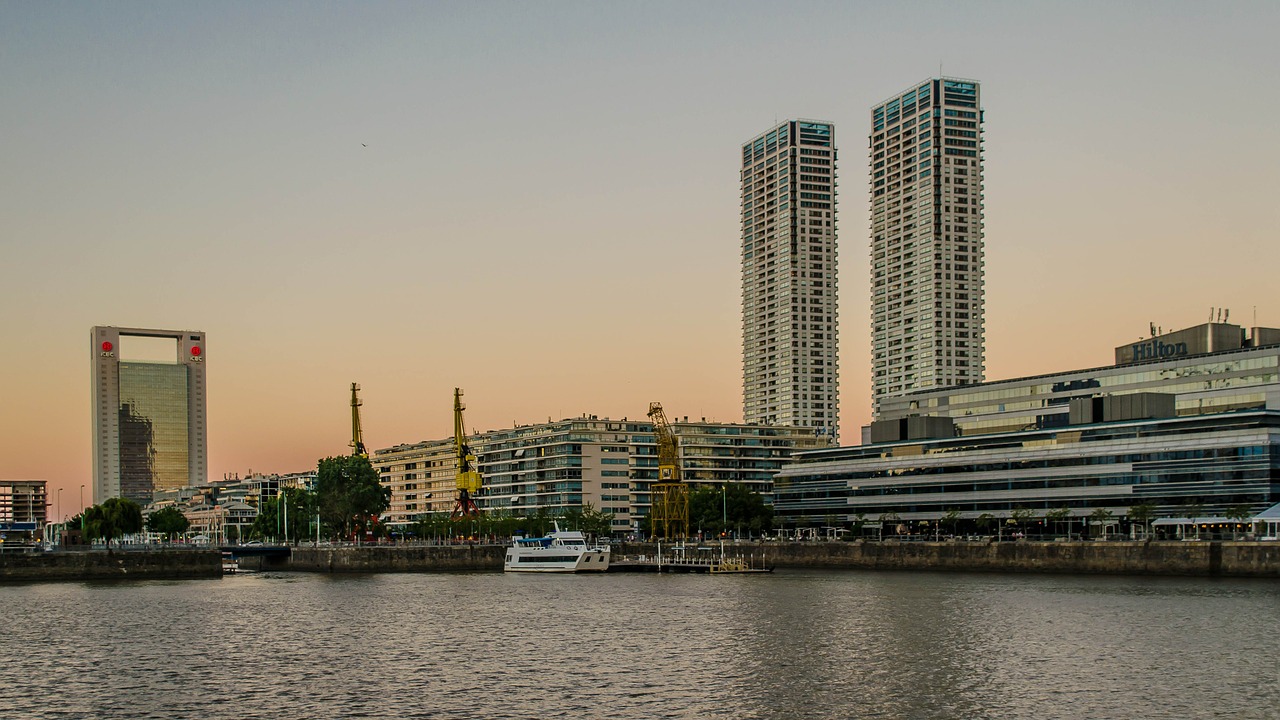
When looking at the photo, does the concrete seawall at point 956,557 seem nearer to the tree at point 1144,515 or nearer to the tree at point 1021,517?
the tree at point 1144,515

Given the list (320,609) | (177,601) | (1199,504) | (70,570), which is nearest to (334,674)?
(320,609)

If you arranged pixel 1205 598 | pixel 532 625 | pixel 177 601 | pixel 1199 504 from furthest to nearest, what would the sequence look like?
1. pixel 1199 504
2. pixel 177 601
3. pixel 1205 598
4. pixel 532 625

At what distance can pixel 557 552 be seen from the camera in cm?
17650

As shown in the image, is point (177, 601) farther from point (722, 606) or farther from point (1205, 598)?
point (1205, 598)

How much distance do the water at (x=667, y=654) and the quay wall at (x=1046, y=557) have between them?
5.86m

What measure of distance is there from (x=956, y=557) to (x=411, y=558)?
75.9 meters

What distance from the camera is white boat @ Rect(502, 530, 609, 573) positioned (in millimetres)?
175000

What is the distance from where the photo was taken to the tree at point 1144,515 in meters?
159

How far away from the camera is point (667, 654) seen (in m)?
73.8

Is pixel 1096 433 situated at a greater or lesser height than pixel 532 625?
greater

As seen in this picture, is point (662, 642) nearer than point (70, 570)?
Yes

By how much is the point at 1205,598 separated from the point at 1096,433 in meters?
78.6

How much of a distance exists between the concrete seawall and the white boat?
32.3 feet

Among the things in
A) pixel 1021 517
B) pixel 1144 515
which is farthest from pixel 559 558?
pixel 1144 515
